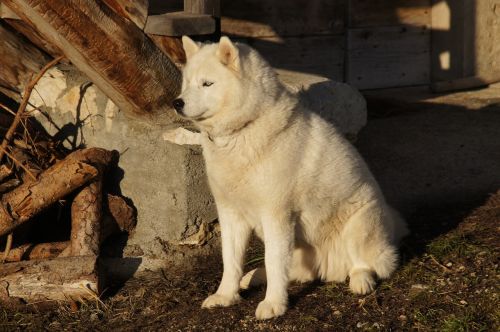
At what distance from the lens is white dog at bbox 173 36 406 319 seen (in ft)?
14.9

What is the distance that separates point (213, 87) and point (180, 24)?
0.83 metres

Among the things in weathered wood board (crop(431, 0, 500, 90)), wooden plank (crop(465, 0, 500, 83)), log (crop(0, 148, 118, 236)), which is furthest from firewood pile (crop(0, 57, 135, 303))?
wooden plank (crop(465, 0, 500, 83))

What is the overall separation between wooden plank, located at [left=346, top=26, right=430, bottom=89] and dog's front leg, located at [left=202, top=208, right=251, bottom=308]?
5778 mm

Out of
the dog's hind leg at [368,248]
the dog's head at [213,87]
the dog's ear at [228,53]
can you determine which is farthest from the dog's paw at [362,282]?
the dog's ear at [228,53]

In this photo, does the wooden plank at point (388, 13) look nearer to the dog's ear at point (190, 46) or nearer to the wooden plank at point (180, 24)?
the wooden plank at point (180, 24)

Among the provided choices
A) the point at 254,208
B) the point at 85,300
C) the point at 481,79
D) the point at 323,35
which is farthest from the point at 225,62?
the point at 481,79

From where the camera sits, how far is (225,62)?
451 centimetres

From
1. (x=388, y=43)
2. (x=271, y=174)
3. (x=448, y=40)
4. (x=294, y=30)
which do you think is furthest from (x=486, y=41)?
(x=271, y=174)

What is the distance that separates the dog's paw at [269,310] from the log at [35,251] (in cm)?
170

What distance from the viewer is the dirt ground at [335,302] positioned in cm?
459

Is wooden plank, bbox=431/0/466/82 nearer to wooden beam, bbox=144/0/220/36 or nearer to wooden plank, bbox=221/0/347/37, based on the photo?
wooden plank, bbox=221/0/347/37

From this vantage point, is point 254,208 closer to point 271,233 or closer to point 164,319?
point 271,233

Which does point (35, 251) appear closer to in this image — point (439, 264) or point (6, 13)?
point (6, 13)

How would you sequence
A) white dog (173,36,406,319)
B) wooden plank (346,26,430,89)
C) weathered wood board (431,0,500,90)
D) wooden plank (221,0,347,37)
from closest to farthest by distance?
white dog (173,36,406,319) < wooden plank (221,0,347,37) < wooden plank (346,26,430,89) < weathered wood board (431,0,500,90)
